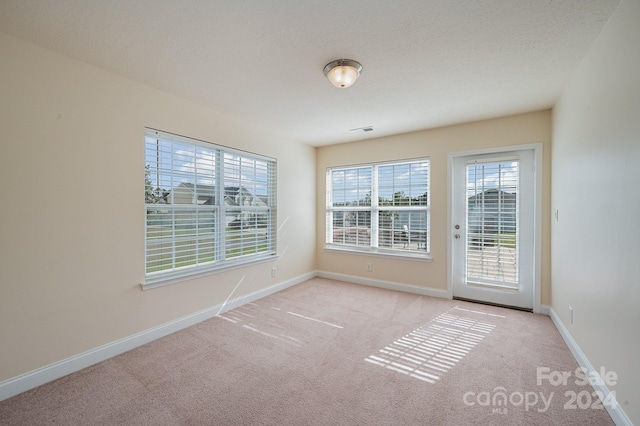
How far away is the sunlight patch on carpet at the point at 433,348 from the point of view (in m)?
2.23

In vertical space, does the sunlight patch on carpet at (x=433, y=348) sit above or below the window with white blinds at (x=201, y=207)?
below

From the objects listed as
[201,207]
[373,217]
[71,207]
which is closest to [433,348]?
[373,217]

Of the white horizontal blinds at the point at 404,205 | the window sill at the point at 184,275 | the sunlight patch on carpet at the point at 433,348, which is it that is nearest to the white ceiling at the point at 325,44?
the white horizontal blinds at the point at 404,205

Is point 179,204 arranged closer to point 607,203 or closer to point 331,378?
point 331,378

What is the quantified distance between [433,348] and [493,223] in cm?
197

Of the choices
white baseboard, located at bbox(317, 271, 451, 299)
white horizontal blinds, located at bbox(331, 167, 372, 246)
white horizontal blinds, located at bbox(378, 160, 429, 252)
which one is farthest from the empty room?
white horizontal blinds, located at bbox(331, 167, 372, 246)

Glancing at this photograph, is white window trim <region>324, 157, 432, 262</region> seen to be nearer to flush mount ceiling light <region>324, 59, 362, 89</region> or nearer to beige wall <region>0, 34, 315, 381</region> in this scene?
flush mount ceiling light <region>324, 59, 362, 89</region>

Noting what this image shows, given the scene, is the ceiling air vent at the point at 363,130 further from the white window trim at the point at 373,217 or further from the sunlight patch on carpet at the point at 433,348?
the sunlight patch on carpet at the point at 433,348

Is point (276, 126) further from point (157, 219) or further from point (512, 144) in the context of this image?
point (512, 144)

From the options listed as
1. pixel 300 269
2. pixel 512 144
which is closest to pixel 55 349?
pixel 300 269

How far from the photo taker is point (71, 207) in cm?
219

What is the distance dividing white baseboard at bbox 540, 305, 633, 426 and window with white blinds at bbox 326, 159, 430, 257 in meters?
1.66

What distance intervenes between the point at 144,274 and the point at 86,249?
542mm

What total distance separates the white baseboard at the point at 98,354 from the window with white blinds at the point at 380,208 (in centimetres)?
224
